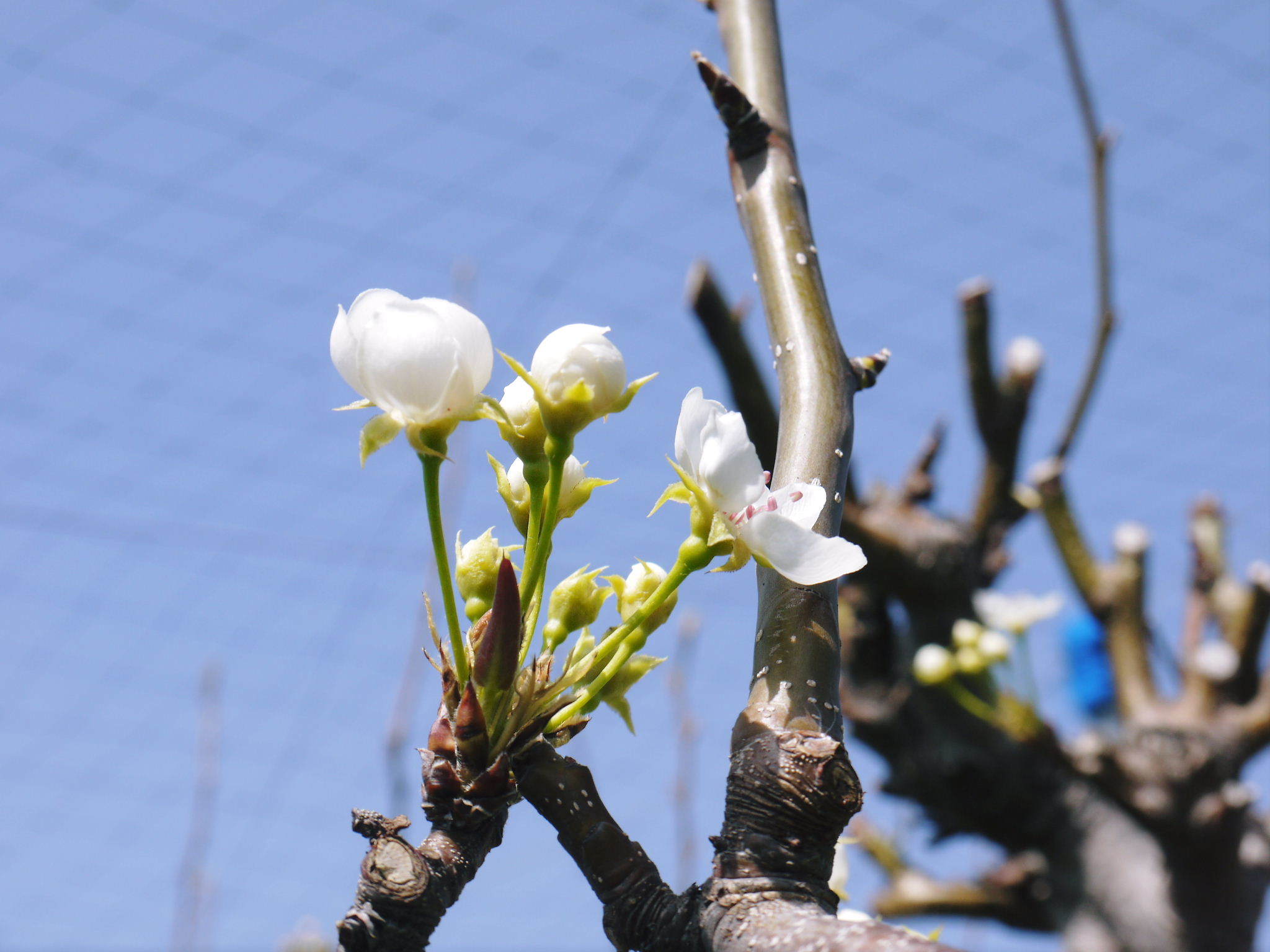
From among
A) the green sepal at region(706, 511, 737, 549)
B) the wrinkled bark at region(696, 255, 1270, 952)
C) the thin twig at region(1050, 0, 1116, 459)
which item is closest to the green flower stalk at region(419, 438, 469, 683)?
the green sepal at region(706, 511, 737, 549)

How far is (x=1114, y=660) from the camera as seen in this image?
2.31 m

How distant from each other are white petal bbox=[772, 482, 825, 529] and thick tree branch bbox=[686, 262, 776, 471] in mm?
1024

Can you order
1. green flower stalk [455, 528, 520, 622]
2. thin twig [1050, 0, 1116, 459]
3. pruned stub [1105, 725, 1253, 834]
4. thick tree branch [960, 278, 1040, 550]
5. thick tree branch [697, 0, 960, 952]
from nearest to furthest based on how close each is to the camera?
thick tree branch [697, 0, 960, 952], green flower stalk [455, 528, 520, 622], thin twig [1050, 0, 1116, 459], pruned stub [1105, 725, 1253, 834], thick tree branch [960, 278, 1040, 550]

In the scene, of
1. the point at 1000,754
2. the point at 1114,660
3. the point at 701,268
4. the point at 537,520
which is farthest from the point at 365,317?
the point at 1114,660

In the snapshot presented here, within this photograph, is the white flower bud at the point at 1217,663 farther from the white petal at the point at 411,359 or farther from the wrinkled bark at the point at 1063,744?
the white petal at the point at 411,359

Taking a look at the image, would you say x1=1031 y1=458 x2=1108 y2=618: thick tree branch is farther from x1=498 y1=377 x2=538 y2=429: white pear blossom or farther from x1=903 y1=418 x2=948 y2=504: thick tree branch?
x1=498 y1=377 x2=538 y2=429: white pear blossom

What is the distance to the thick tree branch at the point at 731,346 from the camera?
1491 mm

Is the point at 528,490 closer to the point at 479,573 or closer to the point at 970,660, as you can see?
the point at 479,573

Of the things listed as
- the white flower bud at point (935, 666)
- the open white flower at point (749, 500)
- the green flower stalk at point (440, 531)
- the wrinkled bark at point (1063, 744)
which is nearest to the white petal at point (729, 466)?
the open white flower at point (749, 500)

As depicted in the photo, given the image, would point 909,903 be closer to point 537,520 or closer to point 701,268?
point 701,268

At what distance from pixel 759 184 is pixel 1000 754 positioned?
1.77 meters

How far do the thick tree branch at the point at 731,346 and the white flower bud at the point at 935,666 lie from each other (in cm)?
65

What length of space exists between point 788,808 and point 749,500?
0.11m

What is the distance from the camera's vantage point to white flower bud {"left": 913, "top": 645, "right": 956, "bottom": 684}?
1.98 metres
